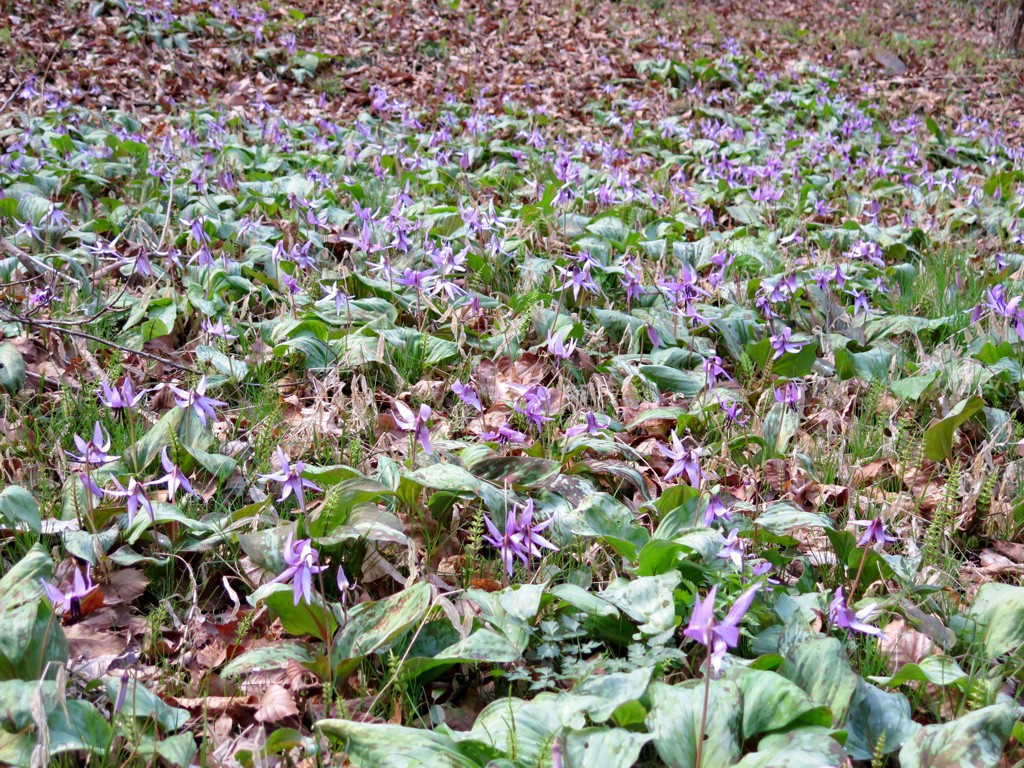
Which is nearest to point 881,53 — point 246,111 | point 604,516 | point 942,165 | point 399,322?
point 942,165

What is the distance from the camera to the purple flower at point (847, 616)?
1535 millimetres

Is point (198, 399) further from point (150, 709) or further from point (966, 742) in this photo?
point (966, 742)

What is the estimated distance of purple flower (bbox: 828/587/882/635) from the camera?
1535 millimetres

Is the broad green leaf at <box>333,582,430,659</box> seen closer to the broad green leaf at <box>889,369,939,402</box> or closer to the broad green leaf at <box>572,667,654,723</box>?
the broad green leaf at <box>572,667,654,723</box>

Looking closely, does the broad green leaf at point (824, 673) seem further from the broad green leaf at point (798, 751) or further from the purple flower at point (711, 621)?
the purple flower at point (711, 621)

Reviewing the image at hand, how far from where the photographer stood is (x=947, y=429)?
2428mm

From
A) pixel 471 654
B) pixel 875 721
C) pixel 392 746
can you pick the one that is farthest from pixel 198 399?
pixel 875 721

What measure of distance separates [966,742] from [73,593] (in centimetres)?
149

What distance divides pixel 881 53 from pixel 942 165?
3.93 meters

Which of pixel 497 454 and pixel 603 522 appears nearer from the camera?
pixel 603 522

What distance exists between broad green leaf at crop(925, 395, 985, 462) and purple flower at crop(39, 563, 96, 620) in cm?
218

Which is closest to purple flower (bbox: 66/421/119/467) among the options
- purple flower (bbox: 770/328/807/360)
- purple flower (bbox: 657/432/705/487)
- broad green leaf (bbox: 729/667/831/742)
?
purple flower (bbox: 657/432/705/487)

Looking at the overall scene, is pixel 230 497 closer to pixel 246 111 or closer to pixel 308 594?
pixel 308 594

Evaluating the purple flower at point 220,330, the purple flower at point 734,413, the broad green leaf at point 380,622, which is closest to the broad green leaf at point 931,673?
the broad green leaf at point 380,622
